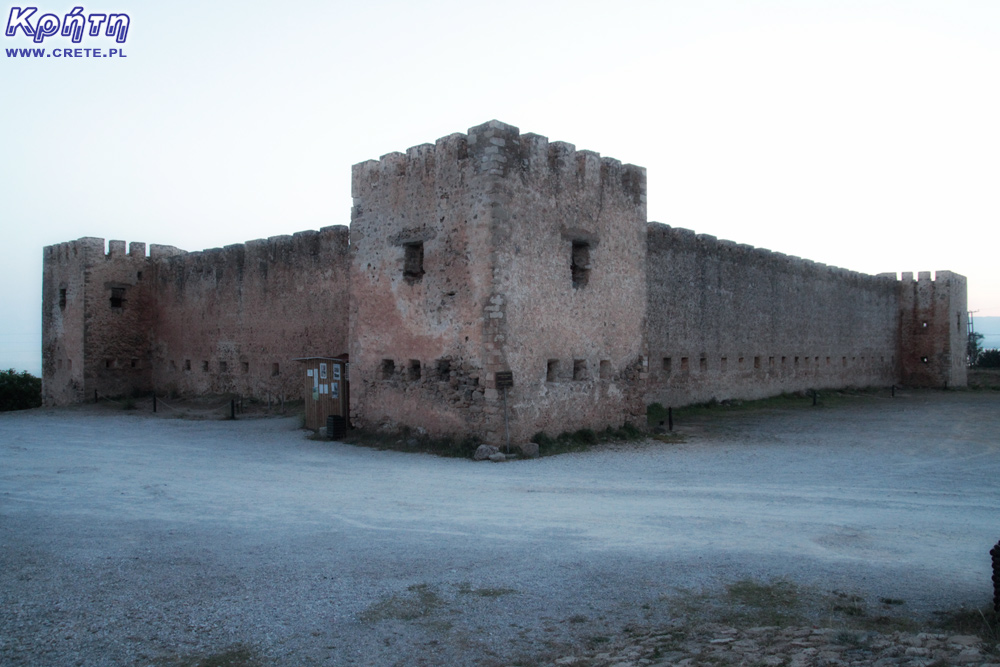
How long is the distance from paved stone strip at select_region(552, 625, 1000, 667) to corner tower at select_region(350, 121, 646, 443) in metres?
7.45

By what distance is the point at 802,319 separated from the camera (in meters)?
24.4

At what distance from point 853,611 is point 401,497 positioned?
4.87 m

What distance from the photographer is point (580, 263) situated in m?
13.1

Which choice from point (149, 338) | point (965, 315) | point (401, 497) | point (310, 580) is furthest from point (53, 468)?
point (965, 315)

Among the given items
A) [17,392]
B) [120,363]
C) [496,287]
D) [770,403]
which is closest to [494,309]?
[496,287]

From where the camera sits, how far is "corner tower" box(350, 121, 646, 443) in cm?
1166

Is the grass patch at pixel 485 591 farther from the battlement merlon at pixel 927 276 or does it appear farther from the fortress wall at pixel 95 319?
the battlement merlon at pixel 927 276

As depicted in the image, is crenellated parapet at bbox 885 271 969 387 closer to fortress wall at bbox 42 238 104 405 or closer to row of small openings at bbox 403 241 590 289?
row of small openings at bbox 403 241 590 289

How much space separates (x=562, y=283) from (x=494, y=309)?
168 cm

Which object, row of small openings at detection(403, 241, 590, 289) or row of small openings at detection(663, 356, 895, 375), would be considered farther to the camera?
row of small openings at detection(663, 356, 895, 375)

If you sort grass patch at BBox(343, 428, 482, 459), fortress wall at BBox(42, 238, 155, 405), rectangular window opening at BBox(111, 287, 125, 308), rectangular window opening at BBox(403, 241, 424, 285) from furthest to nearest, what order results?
rectangular window opening at BBox(111, 287, 125, 308)
fortress wall at BBox(42, 238, 155, 405)
rectangular window opening at BBox(403, 241, 424, 285)
grass patch at BBox(343, 428, 482, 459)

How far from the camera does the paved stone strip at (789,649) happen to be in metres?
3.61

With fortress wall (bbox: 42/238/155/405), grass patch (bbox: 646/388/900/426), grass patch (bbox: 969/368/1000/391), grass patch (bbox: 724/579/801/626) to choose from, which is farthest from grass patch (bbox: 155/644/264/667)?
grass patch (bbox: 969/368/1000/391)

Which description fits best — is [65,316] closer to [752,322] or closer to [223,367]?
[223,367]
